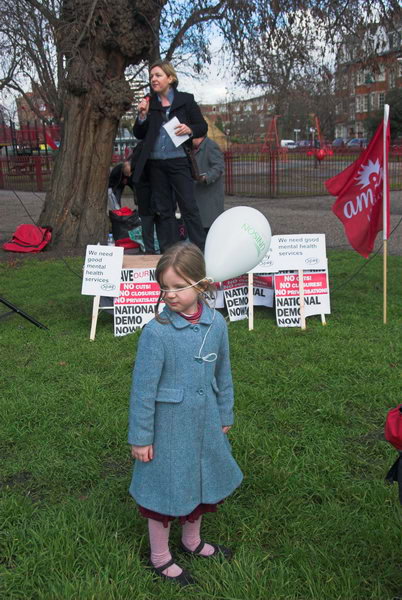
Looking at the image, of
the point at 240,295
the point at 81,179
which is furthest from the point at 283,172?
the point at 240,295

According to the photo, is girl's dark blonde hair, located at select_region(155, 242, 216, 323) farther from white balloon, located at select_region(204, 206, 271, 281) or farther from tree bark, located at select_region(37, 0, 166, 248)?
tree bark, located at select_region(37, 0, 166, 248)

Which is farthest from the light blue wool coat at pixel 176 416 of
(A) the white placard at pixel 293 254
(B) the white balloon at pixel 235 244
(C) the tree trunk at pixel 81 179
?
(C) the tree trunk at pixel 81 179

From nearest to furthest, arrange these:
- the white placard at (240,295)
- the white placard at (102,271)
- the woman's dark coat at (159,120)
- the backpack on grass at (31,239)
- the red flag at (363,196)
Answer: the white placard at (102,271)
the red flag at (363,196)
the white placard at (240,295)
the woman's dark coat at (159,120)
the backpack on grass at (31,239)

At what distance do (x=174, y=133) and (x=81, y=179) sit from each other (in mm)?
4200

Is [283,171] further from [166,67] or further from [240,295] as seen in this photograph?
[240,295]

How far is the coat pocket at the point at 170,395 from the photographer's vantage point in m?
2.35

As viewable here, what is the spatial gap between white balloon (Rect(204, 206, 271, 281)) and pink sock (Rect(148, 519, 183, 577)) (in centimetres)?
111

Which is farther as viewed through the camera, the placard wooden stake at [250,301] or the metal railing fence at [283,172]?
the metal railing fence at [283,172]

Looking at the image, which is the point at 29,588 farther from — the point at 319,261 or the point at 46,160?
the point at 46,160

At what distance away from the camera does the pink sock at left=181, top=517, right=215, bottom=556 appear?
2.61 meters

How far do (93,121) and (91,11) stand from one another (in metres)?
1.64

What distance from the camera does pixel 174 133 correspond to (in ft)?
20.6

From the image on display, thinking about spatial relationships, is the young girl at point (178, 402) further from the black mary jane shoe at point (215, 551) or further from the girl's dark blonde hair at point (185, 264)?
the black mary jane shoe at point (215, 551)

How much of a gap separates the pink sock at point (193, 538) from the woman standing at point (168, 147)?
4419 mm
